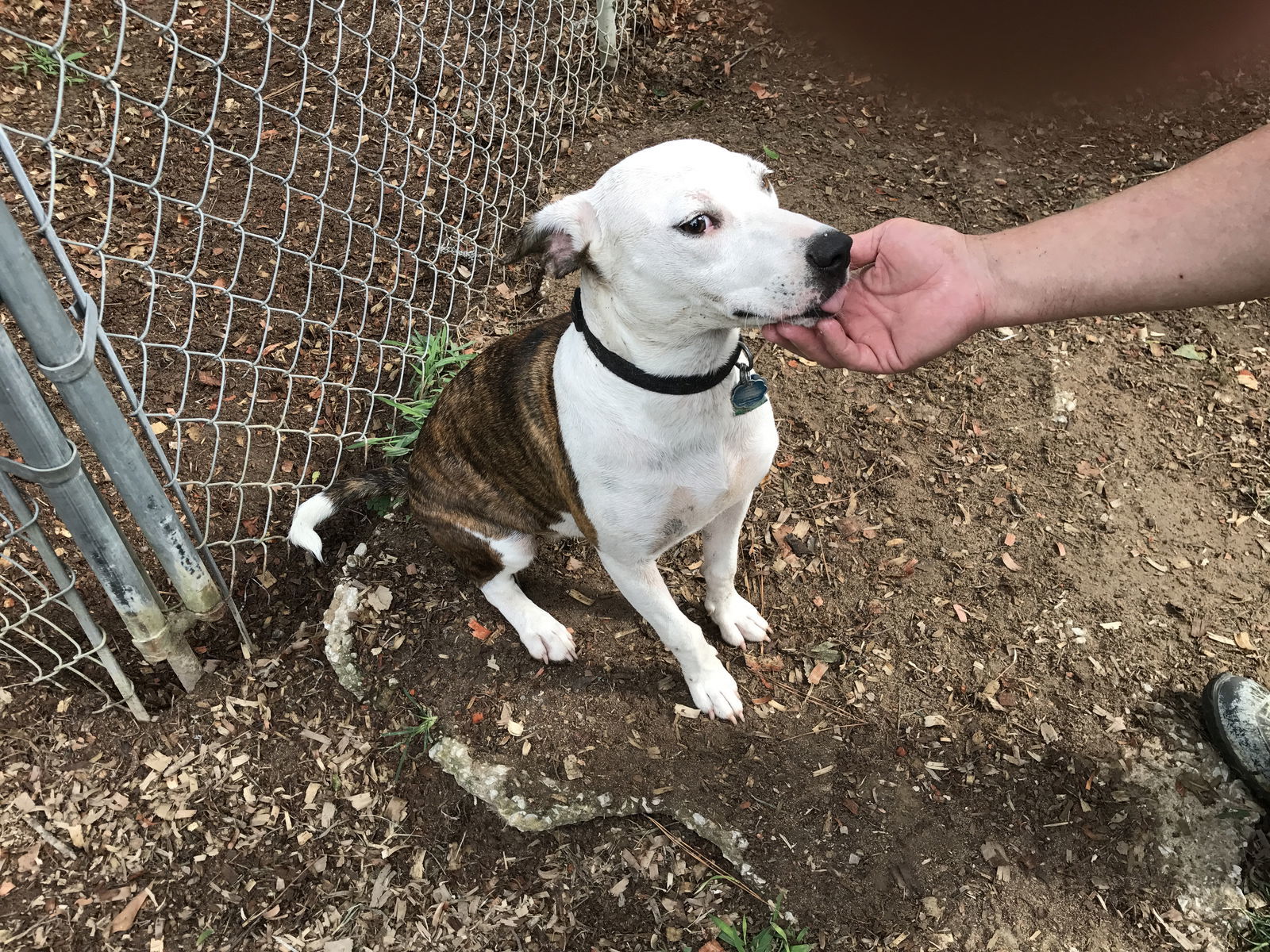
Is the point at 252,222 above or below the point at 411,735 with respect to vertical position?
above

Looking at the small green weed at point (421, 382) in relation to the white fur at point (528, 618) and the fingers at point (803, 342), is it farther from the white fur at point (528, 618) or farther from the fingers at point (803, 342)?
the fingers at point (803, 342)

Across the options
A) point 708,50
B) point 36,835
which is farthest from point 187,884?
point 708,50

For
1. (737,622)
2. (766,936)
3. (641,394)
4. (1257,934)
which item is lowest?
(766,936)

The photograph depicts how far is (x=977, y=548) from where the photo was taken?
3373 mm

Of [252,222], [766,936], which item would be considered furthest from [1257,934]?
[252,222]

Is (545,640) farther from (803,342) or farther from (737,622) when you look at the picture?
(803,342)

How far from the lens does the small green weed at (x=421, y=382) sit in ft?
12.3

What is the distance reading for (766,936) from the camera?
2.51 metres

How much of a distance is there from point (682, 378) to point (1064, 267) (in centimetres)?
123

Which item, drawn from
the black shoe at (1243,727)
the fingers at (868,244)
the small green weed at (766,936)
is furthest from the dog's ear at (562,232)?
the black shoe at (1243,727)

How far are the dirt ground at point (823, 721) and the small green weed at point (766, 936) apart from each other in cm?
5

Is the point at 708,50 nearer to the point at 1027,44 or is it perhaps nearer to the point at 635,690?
the point at 1027,44

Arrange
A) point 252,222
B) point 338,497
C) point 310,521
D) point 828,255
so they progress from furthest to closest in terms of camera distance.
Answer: point 252,222 < point 338,497 < point 310,521 < point 828,255

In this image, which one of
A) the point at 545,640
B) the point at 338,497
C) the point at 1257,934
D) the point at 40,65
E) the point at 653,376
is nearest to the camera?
the point at 653,376
